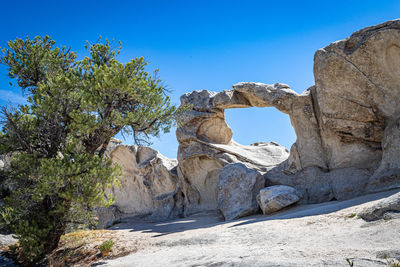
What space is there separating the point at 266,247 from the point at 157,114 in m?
5.52

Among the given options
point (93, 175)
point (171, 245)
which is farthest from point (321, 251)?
point (93, 175)

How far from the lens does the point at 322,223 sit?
7289 mm

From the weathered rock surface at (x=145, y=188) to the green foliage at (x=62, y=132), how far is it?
922cm

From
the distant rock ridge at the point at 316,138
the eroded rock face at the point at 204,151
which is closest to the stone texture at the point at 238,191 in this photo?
the distant rock ridge at the point at 316,138

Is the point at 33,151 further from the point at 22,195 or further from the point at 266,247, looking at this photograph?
the point at 266,247

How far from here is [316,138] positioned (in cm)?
1454

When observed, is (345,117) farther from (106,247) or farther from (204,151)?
(106,247)

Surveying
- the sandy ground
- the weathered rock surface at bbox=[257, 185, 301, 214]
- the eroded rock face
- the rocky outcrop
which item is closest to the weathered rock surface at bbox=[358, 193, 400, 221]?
the sandy ground

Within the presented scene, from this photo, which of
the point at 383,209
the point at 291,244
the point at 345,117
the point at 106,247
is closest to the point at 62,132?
the point at 106,247

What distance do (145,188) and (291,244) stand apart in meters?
14.9

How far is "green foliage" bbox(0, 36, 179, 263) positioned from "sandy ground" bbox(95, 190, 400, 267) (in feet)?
6.48

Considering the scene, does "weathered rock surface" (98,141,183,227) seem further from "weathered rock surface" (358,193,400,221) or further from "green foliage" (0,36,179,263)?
"weathered rock surface" (358,193,400,221)

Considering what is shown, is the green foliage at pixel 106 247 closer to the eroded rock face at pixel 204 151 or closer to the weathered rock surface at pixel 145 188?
the eroded rock face at pixel 204 151

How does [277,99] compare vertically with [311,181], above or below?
above
